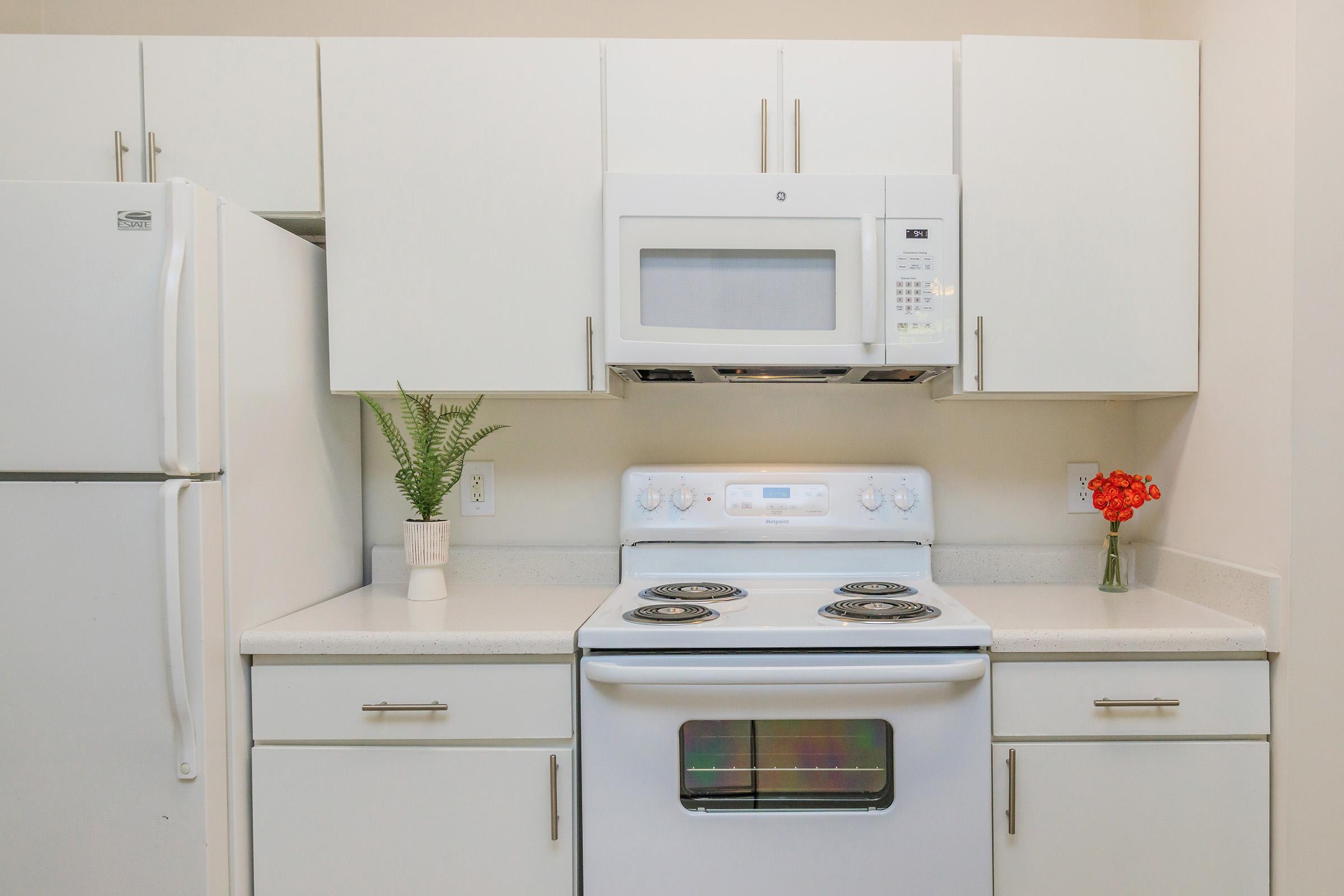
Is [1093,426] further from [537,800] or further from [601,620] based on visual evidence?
[537,800]

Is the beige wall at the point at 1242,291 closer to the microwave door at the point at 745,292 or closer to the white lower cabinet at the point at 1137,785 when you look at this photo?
the white lower cabinet at the point at 1137,785

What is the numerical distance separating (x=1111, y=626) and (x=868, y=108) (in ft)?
3.85

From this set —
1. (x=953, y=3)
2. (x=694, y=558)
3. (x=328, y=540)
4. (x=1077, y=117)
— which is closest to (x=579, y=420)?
(x=694, y=558)

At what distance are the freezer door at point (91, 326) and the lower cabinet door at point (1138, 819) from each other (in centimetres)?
164

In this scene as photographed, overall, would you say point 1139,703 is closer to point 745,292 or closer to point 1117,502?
point 1117,502

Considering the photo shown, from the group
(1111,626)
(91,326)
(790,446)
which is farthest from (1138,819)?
(91,326)

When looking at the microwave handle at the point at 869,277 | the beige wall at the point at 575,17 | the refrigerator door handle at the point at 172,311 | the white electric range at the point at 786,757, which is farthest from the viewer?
the beige wall at the point at 575,17

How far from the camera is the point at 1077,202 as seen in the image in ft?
5.40

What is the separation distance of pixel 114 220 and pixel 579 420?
1053mm

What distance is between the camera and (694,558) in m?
1.88

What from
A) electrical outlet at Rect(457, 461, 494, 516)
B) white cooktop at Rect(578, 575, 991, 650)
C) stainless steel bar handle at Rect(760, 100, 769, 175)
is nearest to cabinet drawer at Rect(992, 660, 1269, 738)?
Result: white cooktop at Rect(578, 575, 991, 650)

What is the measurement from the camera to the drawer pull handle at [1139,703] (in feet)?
4.67

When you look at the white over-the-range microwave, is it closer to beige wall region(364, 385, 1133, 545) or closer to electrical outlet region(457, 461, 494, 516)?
beige wall region(364, 385, 1133, 545)

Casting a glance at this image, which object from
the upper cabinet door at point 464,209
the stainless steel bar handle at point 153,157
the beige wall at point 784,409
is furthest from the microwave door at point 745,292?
the stainless steel bar handle at point 153,157
